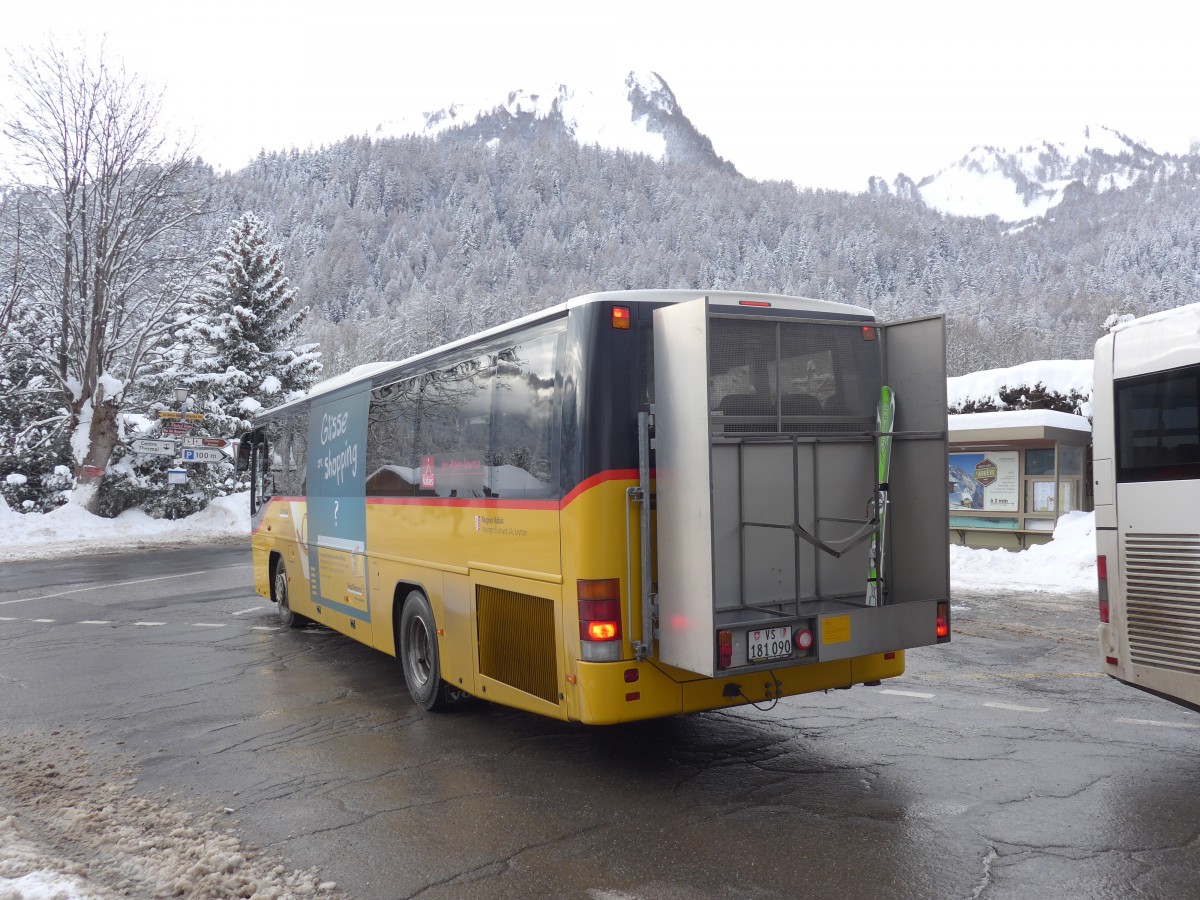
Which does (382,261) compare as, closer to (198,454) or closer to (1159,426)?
(198,454)

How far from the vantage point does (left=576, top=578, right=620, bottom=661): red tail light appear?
17.0ft

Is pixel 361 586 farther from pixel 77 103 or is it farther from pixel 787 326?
pixel 77 103

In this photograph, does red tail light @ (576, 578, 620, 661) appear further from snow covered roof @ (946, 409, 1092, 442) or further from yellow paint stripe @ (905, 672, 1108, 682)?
snow covered roof @ (946, 409, 1092, 442)

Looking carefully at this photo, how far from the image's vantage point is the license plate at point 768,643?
4.99 m

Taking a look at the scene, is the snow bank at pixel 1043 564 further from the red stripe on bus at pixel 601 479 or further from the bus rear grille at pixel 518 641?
the red stripe on bus at pixel 601 479

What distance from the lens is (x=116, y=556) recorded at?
76.1 feet

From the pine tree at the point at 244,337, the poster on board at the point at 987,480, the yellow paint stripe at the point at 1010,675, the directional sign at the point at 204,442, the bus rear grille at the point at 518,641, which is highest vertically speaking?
the pine tree at the point at 244,337

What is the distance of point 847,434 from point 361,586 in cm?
485

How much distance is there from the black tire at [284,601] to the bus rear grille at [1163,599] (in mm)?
8866

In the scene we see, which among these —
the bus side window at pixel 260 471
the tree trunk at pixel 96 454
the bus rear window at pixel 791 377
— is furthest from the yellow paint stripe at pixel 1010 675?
the tree trunk at pixel 96 454

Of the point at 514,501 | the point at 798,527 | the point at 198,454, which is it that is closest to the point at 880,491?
the point at 798,527

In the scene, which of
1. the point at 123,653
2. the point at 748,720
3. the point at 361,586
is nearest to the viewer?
the point at 748,720

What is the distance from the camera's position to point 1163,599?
5.52 metres

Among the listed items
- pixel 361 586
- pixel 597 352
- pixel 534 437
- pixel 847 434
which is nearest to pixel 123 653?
pixel 361 586
